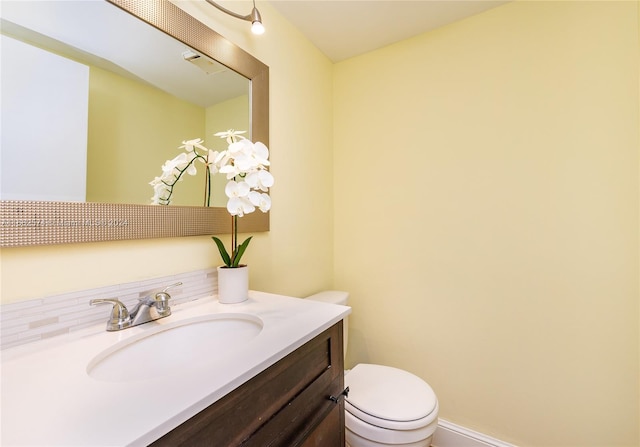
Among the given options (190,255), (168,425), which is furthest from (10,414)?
(190,255)

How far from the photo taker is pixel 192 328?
0.87 m

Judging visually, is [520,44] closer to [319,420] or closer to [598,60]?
[598,60]

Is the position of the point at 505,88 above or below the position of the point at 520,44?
below

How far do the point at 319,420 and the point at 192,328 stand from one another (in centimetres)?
46

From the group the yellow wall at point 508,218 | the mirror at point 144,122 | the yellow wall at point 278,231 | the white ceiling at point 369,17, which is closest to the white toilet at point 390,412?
the yellow wall at point 508,218

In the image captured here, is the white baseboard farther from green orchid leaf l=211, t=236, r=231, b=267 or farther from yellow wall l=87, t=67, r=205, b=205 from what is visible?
yellow wall l=87, t=67, r=205, b=205

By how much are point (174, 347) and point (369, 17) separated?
1.70m

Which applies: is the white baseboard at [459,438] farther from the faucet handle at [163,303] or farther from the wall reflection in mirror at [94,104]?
the wall reflection in mirror at [94,104]

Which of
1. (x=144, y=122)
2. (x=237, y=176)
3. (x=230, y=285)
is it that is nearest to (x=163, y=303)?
(x=230, y=285)

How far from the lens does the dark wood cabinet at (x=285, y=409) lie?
1.66 feet

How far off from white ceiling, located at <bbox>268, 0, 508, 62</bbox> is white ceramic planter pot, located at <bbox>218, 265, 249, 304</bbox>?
117 cm

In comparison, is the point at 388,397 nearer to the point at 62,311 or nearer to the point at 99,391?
the point at 99,391

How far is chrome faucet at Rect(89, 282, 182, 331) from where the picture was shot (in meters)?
0.76

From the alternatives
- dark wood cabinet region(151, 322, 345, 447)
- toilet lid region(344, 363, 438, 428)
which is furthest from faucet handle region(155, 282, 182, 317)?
toilet lid region(344, 363, 438, 428)
